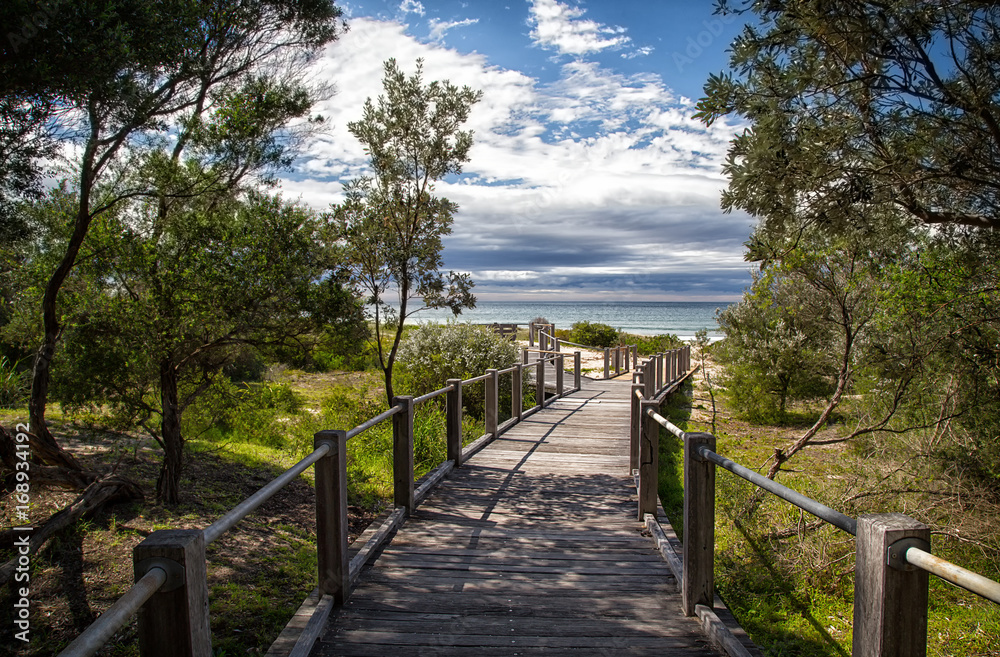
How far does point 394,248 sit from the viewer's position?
9.91 meters

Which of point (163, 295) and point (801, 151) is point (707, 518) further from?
point (163, 295)

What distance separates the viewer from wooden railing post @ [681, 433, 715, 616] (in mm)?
3330

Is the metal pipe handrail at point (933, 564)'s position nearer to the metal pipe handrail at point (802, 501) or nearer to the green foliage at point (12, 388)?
the metal pipe handrail at point (802, 501)

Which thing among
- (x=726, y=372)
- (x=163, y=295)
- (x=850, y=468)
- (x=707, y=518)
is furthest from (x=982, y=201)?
(x=726, y=372)

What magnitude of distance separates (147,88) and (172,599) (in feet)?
18.2

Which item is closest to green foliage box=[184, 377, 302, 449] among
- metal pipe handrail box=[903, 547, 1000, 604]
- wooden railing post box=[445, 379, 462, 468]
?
wooden railing post box=[445, 379, 462, 468]

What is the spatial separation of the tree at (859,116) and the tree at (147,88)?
16.1ft

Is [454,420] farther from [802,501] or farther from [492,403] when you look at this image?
[802,501]

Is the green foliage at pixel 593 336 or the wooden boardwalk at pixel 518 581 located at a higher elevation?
the green foliage at pixel 593 336

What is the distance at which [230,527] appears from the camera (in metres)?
2.38

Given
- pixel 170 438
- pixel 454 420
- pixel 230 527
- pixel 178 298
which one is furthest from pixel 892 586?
pixel 170 438

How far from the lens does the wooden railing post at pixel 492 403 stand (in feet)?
28.9

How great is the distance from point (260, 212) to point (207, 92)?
2.33 meters

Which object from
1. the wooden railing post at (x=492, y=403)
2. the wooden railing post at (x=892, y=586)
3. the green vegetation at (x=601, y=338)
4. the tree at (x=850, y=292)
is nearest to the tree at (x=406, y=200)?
the wooden railing post at (x=492, y=403)
